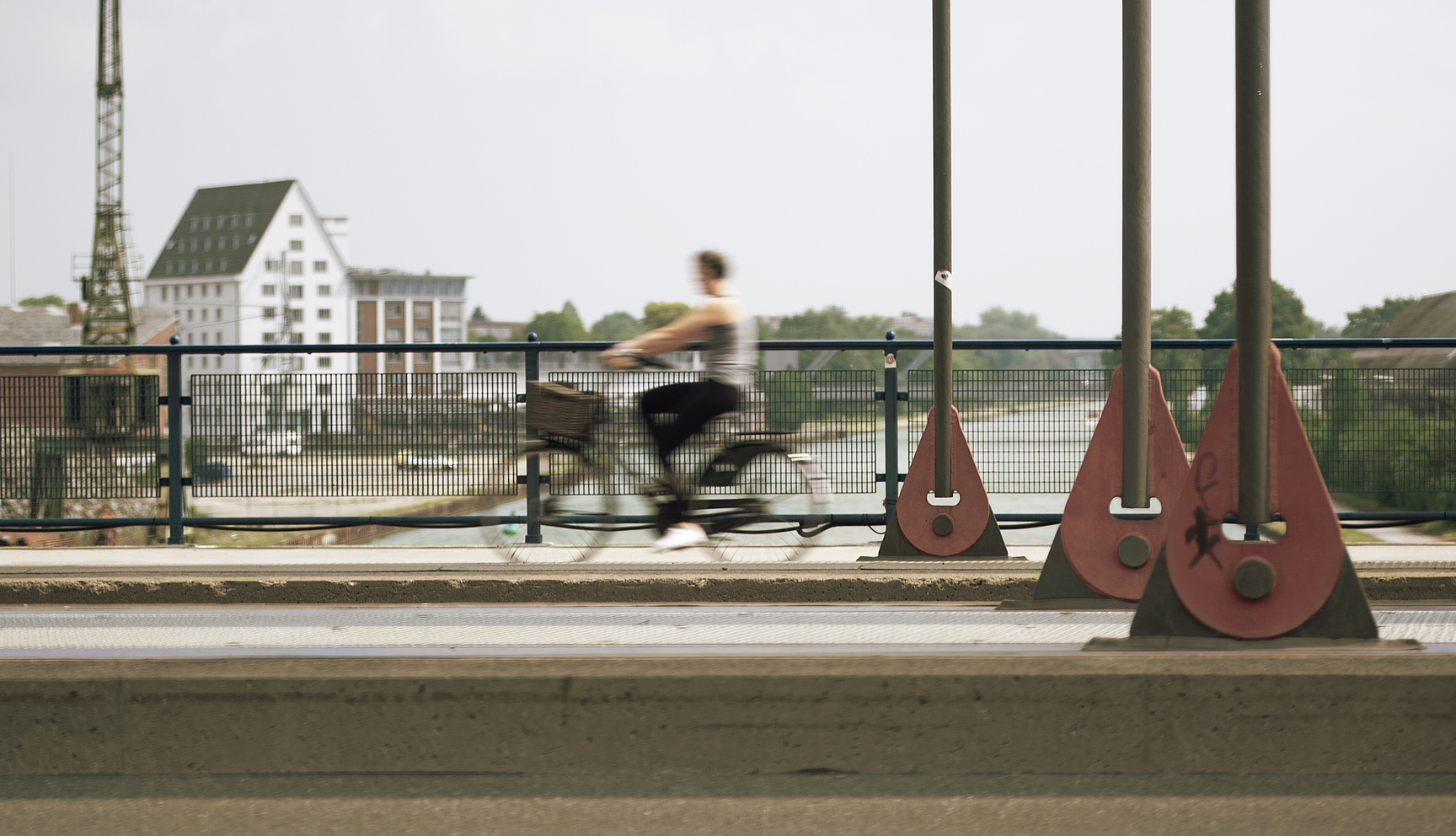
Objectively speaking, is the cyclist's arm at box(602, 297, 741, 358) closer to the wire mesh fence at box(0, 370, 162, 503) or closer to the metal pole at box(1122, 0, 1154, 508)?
the metal pole at box(1122, 0, 1154, 508)

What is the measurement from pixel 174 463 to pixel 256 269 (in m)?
147

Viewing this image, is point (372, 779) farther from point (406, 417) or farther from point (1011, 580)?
point (406, 417)

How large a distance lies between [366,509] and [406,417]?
0.76 m

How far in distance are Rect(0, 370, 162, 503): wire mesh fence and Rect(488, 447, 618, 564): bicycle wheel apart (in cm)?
315

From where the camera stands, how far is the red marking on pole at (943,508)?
780 centimetres

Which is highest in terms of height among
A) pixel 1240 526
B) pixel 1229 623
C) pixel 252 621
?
pixel 1240 526

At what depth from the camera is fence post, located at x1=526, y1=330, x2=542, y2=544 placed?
27.9ft

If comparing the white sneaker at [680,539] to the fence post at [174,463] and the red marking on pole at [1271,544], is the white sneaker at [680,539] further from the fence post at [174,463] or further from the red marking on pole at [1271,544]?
the fence post at [174,463]

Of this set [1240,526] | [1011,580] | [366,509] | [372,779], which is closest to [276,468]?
[366,509]

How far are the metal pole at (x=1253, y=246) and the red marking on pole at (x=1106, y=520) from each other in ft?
5.40

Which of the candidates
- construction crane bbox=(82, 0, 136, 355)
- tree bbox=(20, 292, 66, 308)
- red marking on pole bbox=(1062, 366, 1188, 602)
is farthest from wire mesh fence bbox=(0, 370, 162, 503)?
tree bbox=(20, 292, 66, 308)

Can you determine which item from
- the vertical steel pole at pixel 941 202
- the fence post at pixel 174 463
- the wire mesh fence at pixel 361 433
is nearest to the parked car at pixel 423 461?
the wire mesh fence at pixel 361 433

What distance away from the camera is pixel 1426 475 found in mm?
9211

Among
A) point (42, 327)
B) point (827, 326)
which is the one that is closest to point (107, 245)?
point (42, 327)
